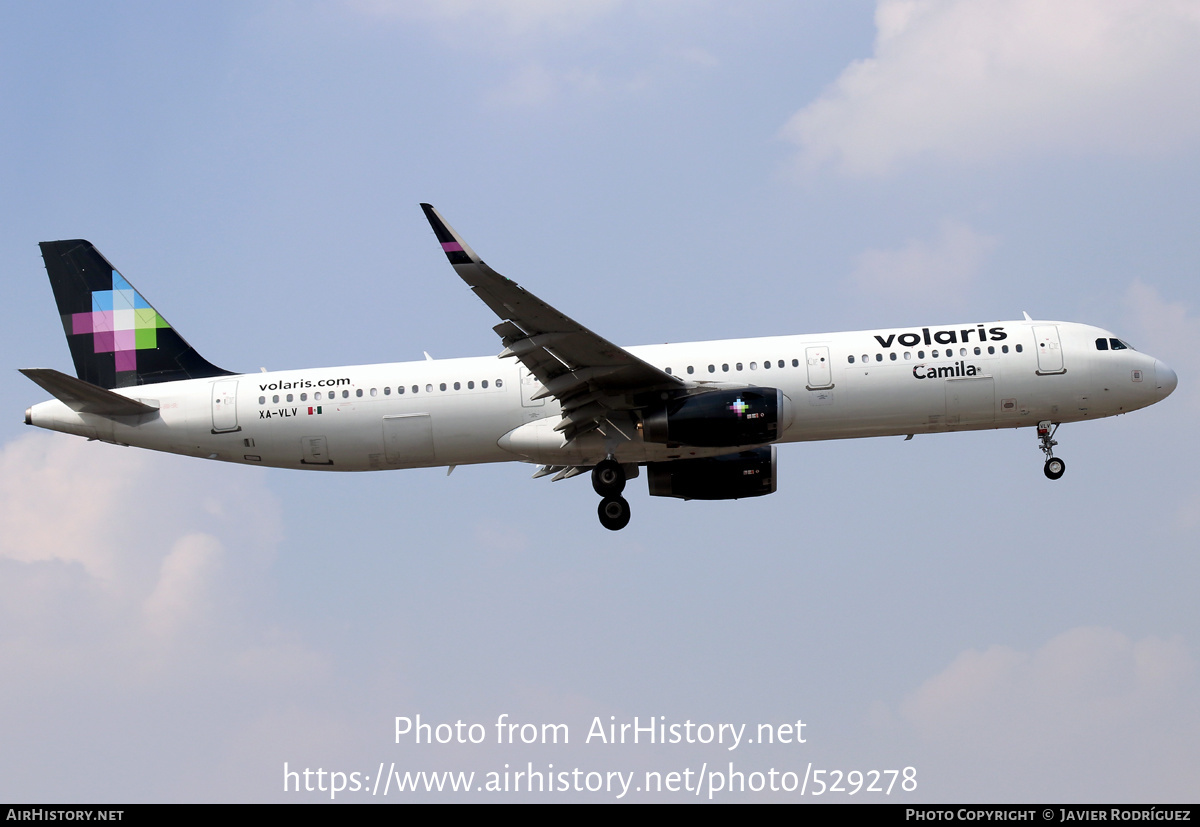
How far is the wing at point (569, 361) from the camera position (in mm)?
28047

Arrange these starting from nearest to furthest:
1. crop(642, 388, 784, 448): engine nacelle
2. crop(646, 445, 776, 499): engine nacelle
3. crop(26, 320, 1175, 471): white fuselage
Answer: crop(642, 388, 784, 448): engine nacelle, crop(26, 320, 1175, 471): white fuselage, crop(646, 445, 776, 499): engine nacelle

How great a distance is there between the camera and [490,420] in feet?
108

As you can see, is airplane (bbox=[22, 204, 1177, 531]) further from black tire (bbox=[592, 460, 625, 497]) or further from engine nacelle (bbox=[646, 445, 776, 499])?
engine nacelle (bbox=[646, 445, 776, 499])

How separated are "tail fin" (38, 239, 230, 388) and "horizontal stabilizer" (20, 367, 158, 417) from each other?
6.44ft

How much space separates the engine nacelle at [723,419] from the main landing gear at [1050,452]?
8024 mm

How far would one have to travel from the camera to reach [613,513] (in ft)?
110

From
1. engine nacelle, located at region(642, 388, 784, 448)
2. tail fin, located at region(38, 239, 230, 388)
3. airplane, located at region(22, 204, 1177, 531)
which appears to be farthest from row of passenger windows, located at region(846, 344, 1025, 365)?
tail fin, located at region(38, 239, 230, 388)

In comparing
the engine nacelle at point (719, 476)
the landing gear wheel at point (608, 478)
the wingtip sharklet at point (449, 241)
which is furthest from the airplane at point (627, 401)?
the wingtip sharklet at point (449, 241)

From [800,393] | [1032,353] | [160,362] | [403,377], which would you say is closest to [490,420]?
[403,377]

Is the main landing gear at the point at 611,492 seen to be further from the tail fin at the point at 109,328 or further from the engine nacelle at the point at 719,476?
the tail fin at the point at 109,328

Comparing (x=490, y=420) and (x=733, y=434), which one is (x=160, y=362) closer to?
(x=490, y=420)

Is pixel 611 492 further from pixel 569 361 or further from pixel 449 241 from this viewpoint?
pixel 449 241

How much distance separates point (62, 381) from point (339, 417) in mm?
7103

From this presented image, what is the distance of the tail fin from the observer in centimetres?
3578
